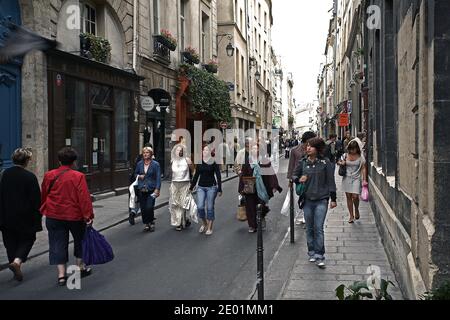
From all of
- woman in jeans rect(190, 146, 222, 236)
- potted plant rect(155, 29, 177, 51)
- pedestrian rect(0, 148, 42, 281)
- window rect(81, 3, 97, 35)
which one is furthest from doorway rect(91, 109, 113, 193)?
pedestrian rect(0, 148, 42, 281)

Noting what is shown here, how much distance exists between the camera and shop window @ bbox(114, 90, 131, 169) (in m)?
15.1

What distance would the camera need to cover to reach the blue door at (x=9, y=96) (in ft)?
33.2

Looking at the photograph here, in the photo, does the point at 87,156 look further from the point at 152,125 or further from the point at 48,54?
the point at 152,125

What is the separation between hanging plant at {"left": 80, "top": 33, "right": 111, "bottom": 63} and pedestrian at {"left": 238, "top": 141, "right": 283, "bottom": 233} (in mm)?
6120

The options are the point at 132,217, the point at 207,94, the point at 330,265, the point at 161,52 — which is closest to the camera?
the point at 330,265

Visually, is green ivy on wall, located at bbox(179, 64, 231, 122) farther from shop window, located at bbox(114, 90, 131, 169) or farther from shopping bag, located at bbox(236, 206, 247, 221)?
shopping bag, located at bbox(236, 206, 247, 221)

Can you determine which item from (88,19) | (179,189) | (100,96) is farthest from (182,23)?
(179,189)

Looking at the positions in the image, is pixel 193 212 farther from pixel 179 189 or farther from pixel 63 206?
pixel 63 206

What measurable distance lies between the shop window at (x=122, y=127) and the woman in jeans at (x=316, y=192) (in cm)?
938

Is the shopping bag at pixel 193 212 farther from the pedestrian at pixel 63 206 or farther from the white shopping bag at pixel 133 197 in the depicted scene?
the pedestrian at pixel 63 206

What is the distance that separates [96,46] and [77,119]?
6.88 ft

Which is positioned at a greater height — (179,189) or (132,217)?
(179,189)

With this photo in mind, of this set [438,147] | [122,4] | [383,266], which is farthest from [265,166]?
[122,4]

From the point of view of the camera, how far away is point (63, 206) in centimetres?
583
